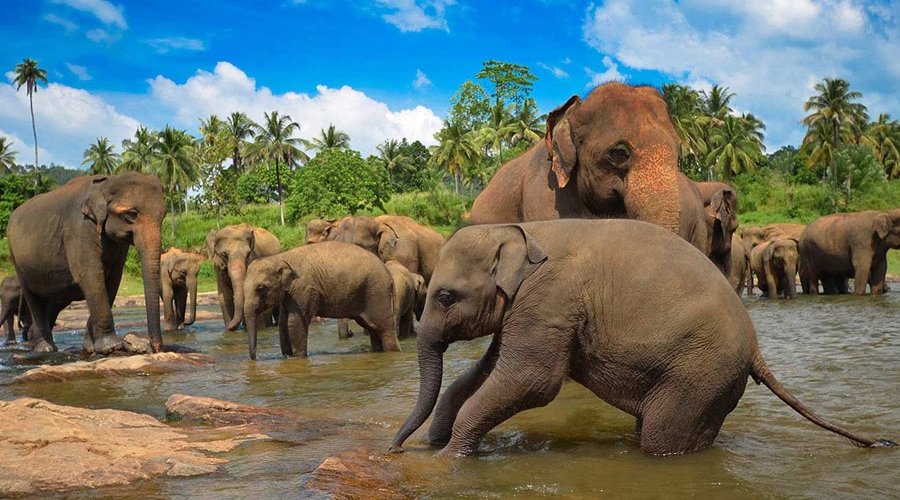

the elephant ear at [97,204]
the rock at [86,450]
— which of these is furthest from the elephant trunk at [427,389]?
the elephant ear at [97,204]

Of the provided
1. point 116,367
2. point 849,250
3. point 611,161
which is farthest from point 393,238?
point 849,250

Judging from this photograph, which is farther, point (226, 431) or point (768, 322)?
point (768, 322)

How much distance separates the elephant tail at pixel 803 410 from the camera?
18.5 feet

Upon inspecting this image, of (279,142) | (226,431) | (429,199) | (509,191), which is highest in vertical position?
(279,142)

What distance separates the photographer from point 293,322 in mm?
13492

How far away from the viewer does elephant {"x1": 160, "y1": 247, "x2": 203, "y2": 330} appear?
2311 centimetres

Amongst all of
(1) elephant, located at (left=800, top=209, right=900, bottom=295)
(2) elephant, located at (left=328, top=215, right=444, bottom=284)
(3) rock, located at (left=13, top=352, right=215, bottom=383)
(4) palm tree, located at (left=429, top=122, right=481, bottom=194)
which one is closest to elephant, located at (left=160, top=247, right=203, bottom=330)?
(2) elephant, located at (left=328, top=215, right=444, bottom=284)

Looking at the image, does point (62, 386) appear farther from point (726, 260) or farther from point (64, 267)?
point (726, 260)

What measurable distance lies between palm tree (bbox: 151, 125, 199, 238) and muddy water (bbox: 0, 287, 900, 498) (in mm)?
59993

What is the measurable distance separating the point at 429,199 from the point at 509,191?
2049 inches

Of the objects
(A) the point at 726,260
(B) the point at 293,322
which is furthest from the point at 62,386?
(A) the point at 726,260

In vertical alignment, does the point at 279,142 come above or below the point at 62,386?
above

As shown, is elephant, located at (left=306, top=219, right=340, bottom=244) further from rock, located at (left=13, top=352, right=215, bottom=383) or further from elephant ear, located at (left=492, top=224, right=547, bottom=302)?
elephant ear, located at (left=492, top=224, right=547, bottom=302)

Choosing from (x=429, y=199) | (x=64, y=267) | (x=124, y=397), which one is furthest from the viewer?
(x=429, y=199)
